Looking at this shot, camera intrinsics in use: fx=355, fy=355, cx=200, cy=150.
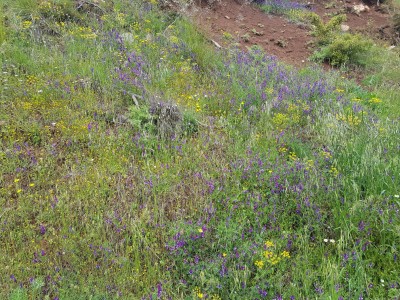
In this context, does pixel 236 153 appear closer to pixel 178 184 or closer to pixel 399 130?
pixel 178 184

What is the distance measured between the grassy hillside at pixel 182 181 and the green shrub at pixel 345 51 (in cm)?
216

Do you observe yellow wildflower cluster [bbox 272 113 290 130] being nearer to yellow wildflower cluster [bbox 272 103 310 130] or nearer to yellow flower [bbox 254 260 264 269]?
yellow wildflower cluster [bbox 272 103 310 130]

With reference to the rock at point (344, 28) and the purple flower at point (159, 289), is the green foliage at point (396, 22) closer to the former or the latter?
the rock at point (344, 28)

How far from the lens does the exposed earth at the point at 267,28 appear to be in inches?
310

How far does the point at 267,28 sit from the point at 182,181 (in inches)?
260

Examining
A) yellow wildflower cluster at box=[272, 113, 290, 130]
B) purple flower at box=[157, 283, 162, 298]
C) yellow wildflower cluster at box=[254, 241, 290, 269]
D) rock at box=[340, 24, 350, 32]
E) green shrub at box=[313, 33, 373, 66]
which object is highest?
rock at box=[340, 24, 350, 32]

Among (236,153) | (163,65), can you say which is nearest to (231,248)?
(236,153)

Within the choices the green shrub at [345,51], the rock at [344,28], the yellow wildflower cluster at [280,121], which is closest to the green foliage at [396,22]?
the rock at [344,28]

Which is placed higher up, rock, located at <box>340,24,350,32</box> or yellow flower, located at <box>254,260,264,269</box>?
rock, located at <box>340,24,350,32</box>

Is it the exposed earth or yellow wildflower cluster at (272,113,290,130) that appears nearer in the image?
yellow wildflower cluster at (272,113,290,130)

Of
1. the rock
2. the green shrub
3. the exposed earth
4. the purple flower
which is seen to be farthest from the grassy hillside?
the rock

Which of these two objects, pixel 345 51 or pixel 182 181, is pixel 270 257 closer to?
pixel 182 181

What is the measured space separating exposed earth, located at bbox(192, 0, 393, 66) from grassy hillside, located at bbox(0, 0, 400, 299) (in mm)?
2388

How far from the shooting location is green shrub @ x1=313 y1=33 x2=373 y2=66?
297 inches
